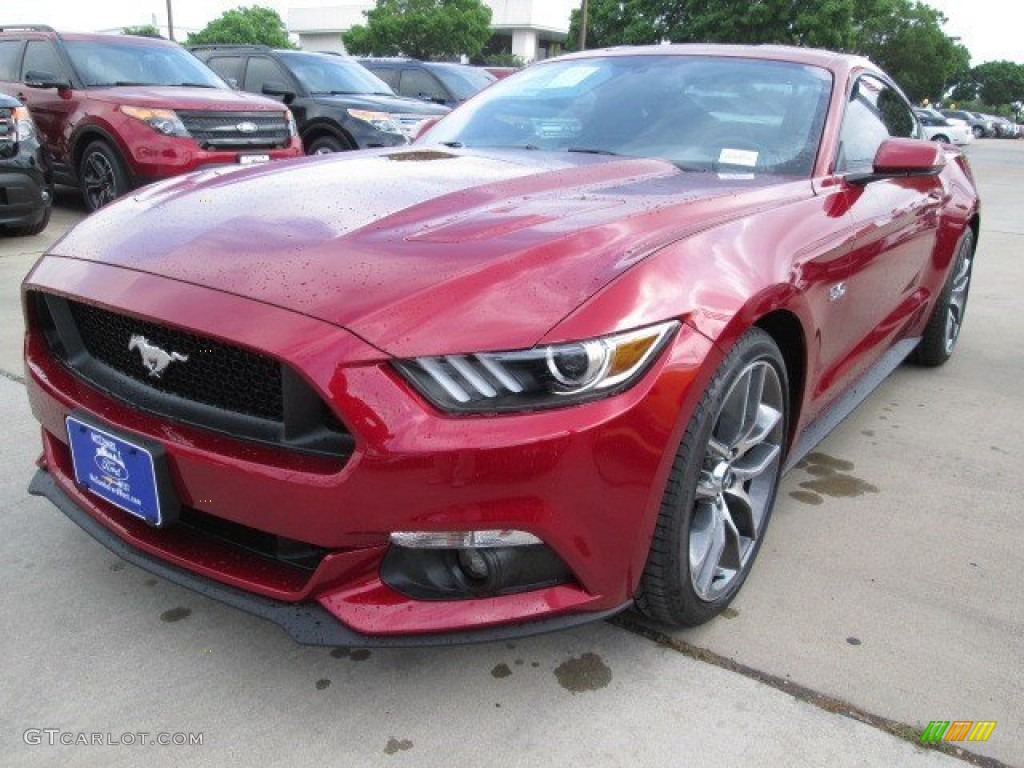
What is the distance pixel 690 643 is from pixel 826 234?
119 centimetres

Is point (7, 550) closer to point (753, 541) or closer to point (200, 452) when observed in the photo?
point (200, 452)

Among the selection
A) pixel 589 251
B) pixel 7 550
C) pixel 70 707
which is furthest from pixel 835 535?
pixel 7 550

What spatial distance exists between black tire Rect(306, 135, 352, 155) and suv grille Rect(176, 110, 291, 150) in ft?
4.11

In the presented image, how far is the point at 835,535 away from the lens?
2730 mm

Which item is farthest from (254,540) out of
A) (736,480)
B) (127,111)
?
(127,111)

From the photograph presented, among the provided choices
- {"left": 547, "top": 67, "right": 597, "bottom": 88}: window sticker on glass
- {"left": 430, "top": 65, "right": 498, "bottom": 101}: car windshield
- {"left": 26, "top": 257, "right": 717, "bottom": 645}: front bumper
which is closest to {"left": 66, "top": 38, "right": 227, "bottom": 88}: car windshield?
{"left": 430, "top": 65, "right": 498, "bottom": 101}: car windshield

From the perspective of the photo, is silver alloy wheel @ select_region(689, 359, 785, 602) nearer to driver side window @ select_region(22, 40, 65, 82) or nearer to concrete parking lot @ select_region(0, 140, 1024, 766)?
concrete parking lot @ select_region(0, 140, 1024, 766)

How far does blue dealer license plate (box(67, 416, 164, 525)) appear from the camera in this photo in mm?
1822

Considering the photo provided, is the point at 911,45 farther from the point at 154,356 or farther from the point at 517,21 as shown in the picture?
the point at 154,356

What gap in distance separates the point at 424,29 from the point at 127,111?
50681 millimetres

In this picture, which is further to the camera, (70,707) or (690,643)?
(690,643)

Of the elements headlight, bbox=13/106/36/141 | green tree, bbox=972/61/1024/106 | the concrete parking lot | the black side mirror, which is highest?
green tree, bbox=972/61/1024/106

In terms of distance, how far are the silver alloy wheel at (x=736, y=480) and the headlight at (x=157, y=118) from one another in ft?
20.3

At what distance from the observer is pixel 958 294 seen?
4.59 m
